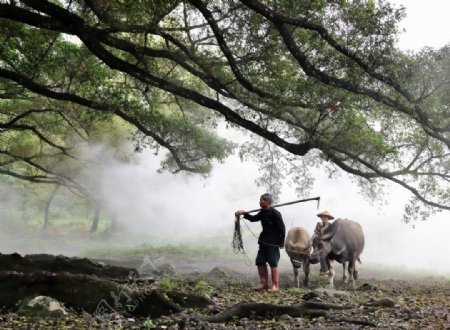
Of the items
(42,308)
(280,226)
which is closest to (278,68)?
(280,226)

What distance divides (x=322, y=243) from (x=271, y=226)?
259 centimetres

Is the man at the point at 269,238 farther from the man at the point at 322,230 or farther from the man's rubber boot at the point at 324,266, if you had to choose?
the man's rubber boot at the point at 324,266

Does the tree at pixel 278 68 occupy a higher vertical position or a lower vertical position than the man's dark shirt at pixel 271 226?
higher

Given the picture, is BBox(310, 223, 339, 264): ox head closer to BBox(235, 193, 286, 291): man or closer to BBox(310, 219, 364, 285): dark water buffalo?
BBox(310, 219, 364, 285): dark water buffalo

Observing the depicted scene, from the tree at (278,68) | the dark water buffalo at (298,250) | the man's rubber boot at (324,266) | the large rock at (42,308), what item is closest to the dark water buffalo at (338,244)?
the man's rubber boot at (324,266)

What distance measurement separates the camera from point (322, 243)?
13.8 m

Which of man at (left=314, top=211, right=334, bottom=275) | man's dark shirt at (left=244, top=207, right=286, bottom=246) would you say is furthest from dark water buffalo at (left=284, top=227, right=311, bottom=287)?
man's dark shirt at (left=244, top=207, right=286, bottom=246)

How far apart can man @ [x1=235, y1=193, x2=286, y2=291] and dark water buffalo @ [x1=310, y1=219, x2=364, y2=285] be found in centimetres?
213

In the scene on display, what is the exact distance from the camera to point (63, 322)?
7777 mm

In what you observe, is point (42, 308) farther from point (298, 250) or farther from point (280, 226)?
point (298, 250)

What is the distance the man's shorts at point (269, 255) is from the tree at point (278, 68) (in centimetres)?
236

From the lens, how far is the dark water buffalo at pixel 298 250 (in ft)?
44.4

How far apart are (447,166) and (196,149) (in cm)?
828

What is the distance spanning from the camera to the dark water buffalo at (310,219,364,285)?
13.7 metres
